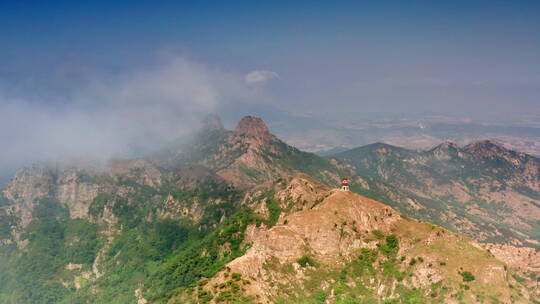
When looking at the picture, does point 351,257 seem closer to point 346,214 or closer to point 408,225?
point 346,214

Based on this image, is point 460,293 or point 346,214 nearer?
point 460,293

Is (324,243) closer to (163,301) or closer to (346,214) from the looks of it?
(346,214)

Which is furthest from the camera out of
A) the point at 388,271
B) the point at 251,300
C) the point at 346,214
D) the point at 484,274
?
the point at 346,214

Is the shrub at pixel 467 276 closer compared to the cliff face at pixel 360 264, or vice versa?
the cliff face at pixel 360 264

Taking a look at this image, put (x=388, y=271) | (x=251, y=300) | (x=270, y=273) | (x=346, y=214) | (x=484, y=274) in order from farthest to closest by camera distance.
→ 1. (x=346, y=214)
2. (x=388, y=271)
3. (x=270, y=273)
4. (x=484, y=274)
5. (x=251, y=300)

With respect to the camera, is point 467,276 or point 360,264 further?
point 360,264

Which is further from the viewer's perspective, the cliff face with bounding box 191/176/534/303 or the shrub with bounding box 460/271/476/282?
the shrub with bounding box 460/271/476/282

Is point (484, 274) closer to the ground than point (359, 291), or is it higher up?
higher up

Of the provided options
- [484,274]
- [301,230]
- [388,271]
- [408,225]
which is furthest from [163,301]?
[484,274]

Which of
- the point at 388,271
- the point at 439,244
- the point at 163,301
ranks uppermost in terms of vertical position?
the point at 439,244

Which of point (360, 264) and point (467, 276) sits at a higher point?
point (467, 276)
